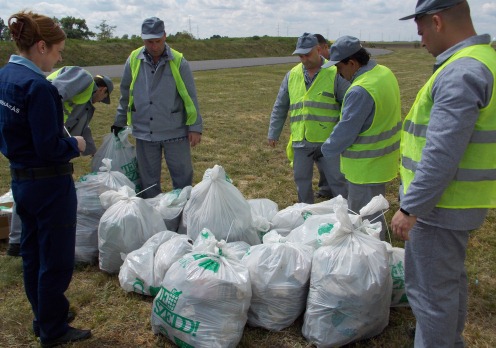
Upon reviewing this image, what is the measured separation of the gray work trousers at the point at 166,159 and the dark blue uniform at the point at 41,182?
5.34ft

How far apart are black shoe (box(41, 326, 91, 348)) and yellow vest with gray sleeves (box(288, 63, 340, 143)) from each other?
86.9 inches

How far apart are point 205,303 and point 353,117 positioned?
57.8 inches

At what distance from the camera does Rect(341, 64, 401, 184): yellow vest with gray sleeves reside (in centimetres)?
292

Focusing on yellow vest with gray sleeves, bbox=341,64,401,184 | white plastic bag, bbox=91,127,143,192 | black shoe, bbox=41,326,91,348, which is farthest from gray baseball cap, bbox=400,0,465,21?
white plastic bag, bbox=91,127,143,192

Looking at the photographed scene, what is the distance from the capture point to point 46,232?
7.59 ft

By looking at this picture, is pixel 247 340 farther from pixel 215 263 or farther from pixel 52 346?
pixel 52 346

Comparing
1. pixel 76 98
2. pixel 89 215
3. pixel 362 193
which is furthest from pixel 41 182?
pixel 362 193

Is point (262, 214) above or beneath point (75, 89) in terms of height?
beneath

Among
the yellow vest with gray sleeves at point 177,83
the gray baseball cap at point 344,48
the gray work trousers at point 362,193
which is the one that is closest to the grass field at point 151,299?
the gray work trousers at point 362,193

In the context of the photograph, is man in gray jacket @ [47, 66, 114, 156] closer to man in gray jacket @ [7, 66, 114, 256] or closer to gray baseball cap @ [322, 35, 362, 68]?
man in gray jacket @ [7, 66, 114, 256]

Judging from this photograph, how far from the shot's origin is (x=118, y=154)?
13.5 feet

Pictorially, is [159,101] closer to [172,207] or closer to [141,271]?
[172,207]

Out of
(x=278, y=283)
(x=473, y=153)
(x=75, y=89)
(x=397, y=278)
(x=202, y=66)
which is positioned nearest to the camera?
(x=473, y=153)

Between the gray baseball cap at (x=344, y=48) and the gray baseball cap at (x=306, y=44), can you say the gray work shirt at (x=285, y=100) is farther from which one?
the gray baseball cap at (x=344, y=48)
